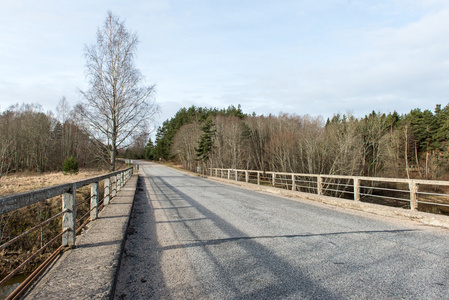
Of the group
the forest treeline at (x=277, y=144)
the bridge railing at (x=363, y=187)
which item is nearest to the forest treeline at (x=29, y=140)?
the forest treeline at (x=277, y=144)

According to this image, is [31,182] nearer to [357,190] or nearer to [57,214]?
[57,214]

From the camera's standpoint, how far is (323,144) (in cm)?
2514

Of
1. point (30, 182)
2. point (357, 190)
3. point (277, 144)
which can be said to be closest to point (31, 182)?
point (30, 182)

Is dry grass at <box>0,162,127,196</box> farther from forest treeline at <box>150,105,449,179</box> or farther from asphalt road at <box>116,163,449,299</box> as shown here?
forest treeline at <box>150,105,449,179</box>

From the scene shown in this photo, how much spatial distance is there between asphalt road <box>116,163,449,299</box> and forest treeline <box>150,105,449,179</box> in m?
19.2

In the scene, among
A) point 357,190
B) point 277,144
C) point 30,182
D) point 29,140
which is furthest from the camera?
point 29,140

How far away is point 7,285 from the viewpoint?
6.50 m

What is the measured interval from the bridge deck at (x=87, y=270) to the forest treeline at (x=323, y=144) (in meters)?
22.2

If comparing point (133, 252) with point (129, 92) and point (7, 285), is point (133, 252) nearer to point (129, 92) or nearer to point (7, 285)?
point (7, 285)

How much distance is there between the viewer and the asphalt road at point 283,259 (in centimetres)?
278

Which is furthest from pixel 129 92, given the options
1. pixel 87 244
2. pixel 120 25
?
pixel 87 244

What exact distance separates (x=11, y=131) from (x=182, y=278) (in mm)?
44614

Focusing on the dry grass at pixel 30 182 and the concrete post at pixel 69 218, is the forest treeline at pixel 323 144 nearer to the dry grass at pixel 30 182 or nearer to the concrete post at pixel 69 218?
the dry grass at pixel 30 182

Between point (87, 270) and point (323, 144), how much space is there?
24988 mm
